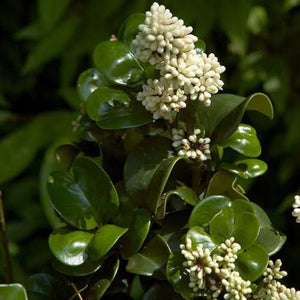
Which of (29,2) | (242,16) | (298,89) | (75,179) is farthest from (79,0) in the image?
(75,179)

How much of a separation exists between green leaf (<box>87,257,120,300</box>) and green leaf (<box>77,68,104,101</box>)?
22cm

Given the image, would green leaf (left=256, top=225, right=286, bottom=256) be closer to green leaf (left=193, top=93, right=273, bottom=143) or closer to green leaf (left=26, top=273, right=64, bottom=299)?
green leaf (left=193, top=93, right=273, bottom=143)

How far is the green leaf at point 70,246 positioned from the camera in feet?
2.43

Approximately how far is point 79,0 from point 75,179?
1.24 meters

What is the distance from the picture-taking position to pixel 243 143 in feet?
2.63

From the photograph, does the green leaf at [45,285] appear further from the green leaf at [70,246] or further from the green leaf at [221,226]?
the green leaf at [221,226]

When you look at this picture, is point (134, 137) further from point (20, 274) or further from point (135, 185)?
point (20, 274)

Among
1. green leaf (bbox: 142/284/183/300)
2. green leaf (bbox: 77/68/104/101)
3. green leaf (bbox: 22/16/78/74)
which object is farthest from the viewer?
green leaf (bbox: 22/16/78/74)

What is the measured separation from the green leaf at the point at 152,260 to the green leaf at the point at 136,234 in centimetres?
1

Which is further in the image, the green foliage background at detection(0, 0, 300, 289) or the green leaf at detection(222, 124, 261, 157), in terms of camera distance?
the green foliage background at detection(0, 0, 300, 289)

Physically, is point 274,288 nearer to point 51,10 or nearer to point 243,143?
point 243,143

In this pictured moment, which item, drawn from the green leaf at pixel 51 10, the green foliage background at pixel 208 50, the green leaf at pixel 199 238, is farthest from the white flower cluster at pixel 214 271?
the green leaf at pixel 51 10

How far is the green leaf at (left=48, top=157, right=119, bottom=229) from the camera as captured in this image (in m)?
0.79

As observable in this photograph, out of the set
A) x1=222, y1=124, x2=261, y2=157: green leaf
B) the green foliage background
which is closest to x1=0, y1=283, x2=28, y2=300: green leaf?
x1=222, y1=124, x2=261, y2=157: green leaf
